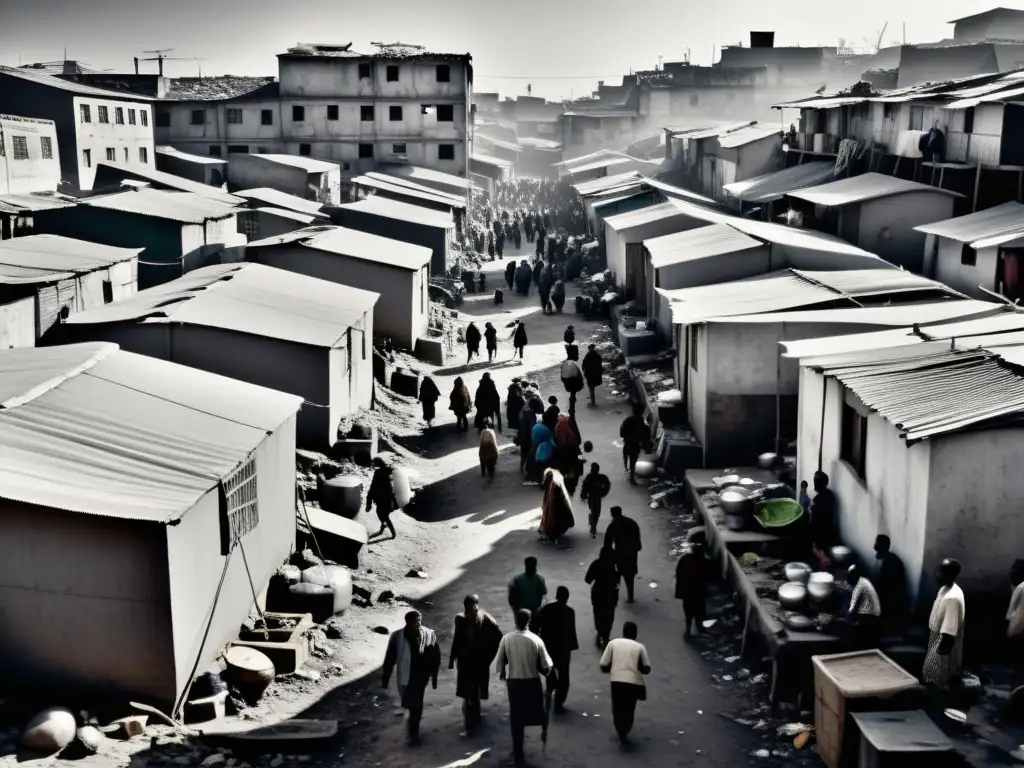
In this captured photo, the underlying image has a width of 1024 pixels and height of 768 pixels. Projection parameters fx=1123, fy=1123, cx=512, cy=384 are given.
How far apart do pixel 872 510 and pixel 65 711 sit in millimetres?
8085

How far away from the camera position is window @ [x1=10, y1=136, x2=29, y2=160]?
36.4 meters

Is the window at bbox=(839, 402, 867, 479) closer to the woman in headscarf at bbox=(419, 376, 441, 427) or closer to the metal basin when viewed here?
the metal basin

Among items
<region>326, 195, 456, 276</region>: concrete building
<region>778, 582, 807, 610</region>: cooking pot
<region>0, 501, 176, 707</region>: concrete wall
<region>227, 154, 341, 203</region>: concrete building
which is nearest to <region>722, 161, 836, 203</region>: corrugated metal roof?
<region>326, 195, 456, 276</region>: concrete building

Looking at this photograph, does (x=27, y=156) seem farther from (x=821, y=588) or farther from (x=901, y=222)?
(x=821, y=588)

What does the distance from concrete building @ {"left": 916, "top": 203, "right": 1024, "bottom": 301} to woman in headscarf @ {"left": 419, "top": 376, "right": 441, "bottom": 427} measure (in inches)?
375

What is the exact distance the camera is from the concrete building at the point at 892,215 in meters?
25.2

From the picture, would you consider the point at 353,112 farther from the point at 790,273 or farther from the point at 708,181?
the point at 790,273

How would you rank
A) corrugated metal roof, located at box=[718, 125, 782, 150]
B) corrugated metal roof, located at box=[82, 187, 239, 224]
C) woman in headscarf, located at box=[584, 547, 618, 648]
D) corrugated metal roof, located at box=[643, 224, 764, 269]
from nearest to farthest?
woman in headscarf, located at box=[584, 547, 618, 648] → corrugated metal roof, located at box=[643, 224, 764, 269] → corrugated metal roof, located at box=[82, 187, 239, 224] → corrugated metal roof, located at box=[718, 125, 782, 150]

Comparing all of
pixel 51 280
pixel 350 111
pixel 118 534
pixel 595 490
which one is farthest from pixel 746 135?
pixel 118 534

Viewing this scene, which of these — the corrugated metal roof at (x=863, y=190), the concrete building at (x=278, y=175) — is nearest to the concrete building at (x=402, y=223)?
the concrete building at (x=278, y=175)

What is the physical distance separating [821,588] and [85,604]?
6.84 metres

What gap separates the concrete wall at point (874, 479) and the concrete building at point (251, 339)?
278 inches

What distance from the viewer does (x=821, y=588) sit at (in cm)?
1106

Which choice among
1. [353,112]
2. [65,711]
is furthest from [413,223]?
[65,711]
